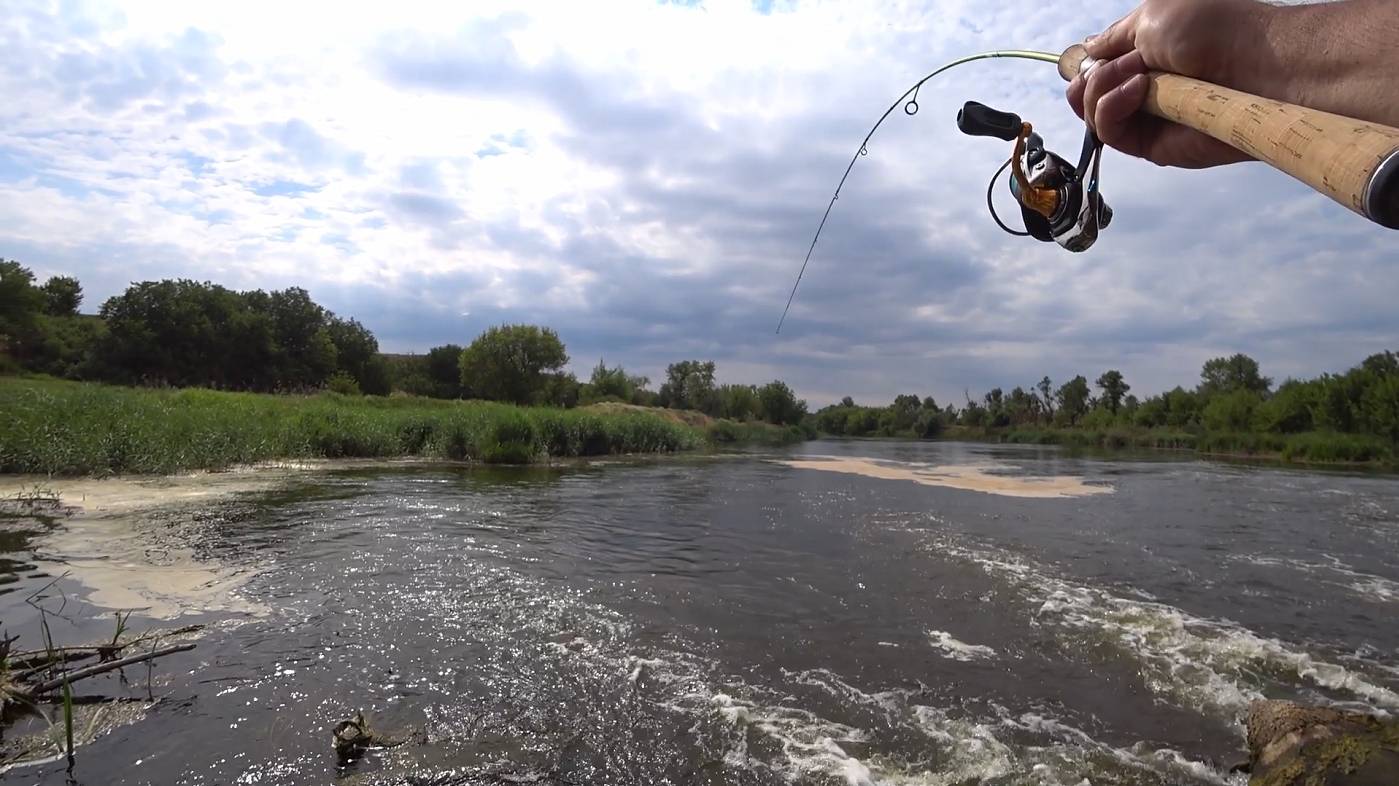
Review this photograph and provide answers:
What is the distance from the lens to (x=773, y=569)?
368 inches

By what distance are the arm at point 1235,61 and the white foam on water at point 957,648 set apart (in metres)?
5.19

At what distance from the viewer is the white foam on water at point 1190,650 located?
18.0 ft

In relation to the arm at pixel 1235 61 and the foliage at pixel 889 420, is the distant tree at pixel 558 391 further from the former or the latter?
the arm at pixel 1235 61

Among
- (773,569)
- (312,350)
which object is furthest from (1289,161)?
(312,350)

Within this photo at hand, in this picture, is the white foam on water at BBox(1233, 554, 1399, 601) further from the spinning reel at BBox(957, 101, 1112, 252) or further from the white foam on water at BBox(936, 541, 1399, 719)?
the spinning reel at BBox(957, 101, 1112, 252)

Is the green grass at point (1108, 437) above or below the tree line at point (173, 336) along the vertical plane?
below

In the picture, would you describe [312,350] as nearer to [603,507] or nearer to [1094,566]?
[603,507]

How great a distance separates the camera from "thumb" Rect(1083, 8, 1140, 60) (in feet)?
5.94

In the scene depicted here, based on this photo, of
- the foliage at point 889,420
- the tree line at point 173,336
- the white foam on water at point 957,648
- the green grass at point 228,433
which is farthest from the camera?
the foliage at point 889,420

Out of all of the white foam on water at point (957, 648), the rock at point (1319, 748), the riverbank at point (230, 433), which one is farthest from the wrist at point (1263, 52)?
the riverbank at point (230, 433)

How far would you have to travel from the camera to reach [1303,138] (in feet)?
4.16

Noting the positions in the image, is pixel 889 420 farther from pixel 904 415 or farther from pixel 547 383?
pixel 547 383

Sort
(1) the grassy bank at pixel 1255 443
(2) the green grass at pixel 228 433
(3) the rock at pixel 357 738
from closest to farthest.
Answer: (3) the rock at pixel 357 738, (2) the green grass at pixel 228 433, (1) the grassy bank at pixel 1255 443

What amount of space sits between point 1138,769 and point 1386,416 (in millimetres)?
52214
